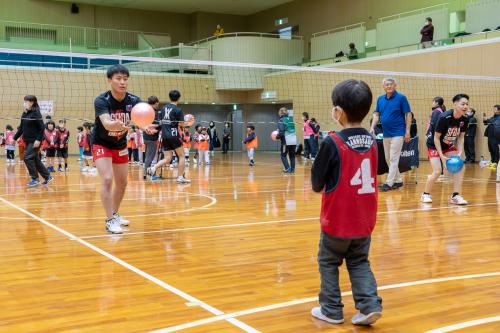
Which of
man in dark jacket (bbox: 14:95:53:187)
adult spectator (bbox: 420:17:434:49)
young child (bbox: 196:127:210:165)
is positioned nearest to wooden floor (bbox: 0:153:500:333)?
man in dark jacket (bbox: 14:95:53:187)

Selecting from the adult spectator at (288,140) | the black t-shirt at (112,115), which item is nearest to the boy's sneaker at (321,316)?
the black t-shirt at (112,115)

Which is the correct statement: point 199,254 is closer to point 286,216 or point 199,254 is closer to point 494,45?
point 286,216

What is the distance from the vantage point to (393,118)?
30.8ft

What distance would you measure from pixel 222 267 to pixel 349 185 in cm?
167

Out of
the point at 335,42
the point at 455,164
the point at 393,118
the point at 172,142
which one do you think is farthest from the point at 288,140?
the point at 335,42

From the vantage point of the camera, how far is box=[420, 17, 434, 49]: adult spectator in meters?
19.9

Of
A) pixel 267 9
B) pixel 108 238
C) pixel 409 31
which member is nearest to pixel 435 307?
pixel 108 238

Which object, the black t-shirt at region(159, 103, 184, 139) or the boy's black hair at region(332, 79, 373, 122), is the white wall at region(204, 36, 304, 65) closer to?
the black t-shirt at region(159, 103, 184, 139)

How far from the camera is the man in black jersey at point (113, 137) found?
5.56 m

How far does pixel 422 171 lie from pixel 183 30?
72.3 feet

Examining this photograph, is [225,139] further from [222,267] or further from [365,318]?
[365,318]

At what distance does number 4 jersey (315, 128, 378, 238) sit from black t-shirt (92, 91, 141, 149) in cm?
313

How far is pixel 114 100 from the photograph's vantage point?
575 centimetres

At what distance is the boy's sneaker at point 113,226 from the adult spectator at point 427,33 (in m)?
16.9
